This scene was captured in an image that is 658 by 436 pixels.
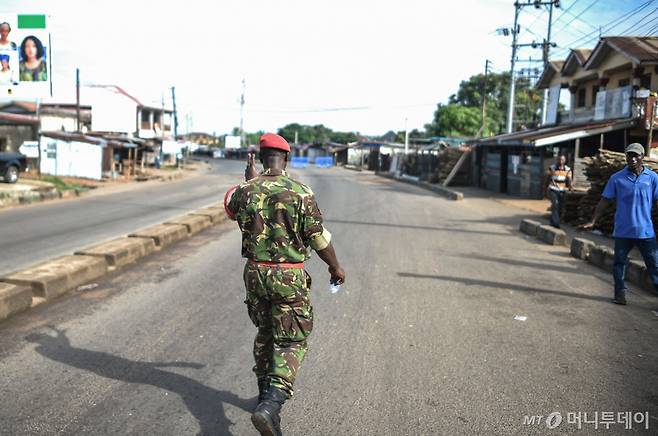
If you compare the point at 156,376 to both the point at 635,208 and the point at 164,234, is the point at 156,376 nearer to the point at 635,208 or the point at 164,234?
the point at 635,208

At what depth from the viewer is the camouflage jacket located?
3260mm

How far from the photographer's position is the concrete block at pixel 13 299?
18.0 ft

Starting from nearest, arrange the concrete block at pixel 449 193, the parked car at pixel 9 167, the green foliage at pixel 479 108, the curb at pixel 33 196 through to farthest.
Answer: the curb at pixel 33 196 < the parked car at pixel 9 167 < the concrete block at pixel 449 193 < the green foliage at pixel 479 108

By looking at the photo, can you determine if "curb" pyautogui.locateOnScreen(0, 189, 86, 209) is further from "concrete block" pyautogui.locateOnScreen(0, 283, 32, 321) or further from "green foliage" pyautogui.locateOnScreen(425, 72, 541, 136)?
"green foliage" pyautogui.locateOnScreen(425, 72, 541, 136)

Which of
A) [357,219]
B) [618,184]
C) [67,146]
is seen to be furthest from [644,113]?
[67,146]

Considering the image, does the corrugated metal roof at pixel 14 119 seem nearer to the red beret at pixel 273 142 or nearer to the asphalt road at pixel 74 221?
the asphalt road at pixel 74 221

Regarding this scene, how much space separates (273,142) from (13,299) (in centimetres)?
376

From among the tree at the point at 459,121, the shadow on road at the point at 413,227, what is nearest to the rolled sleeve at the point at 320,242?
the shadow on road at the point at 413,227

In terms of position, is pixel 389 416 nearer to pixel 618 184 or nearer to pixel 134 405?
pixel 134 405

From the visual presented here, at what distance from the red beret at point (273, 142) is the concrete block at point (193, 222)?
8.43 meters

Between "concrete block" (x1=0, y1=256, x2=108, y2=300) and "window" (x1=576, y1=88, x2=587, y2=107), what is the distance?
25.6m

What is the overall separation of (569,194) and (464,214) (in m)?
3.36

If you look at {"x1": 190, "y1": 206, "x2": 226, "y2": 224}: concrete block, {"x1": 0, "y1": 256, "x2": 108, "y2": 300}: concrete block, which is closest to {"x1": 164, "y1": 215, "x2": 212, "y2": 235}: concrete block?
{"x1": 190, "y1": 206, "x2": 226, "y2": 224}: concrete block

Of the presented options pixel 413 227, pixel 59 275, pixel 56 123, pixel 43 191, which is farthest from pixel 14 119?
pixel 59 275
